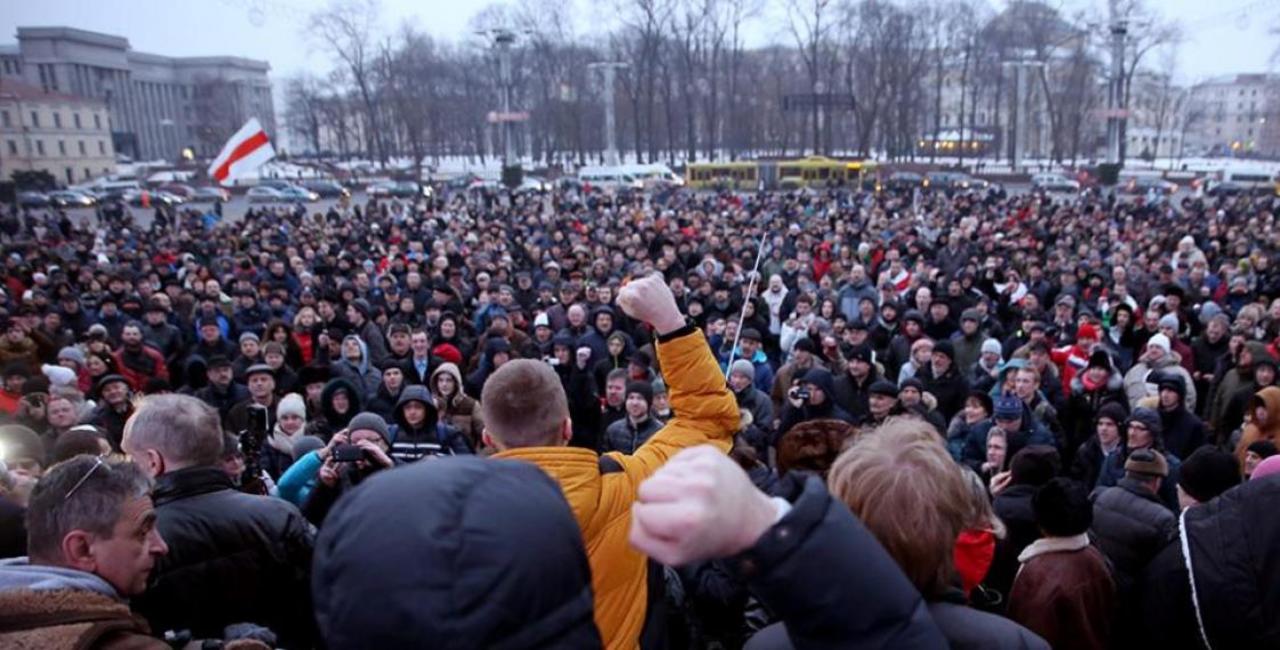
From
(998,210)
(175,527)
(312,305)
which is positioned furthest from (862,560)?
(998,210)

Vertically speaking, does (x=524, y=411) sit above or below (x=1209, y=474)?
above

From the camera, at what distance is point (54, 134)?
65812 mm

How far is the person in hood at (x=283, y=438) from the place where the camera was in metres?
4.90

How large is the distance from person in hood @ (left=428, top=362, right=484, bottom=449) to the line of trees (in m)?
51.1

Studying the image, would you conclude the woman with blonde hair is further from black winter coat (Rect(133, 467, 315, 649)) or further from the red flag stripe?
the red flag stripe

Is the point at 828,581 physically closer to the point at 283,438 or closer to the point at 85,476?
the point at 85,476

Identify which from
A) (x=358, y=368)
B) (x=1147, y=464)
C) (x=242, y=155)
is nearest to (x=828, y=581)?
(x=1147, y=464)

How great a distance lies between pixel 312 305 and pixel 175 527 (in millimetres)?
6804

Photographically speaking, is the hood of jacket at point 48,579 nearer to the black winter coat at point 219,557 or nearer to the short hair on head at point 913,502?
the black winter coat at point 219,557

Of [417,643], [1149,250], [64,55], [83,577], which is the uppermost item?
[64,55]

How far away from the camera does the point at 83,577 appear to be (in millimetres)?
1673

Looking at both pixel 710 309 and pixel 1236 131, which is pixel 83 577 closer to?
pixel 710 309

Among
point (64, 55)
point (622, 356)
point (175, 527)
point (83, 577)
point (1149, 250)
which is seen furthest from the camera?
point (64, 55)

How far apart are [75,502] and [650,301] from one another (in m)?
1.38
